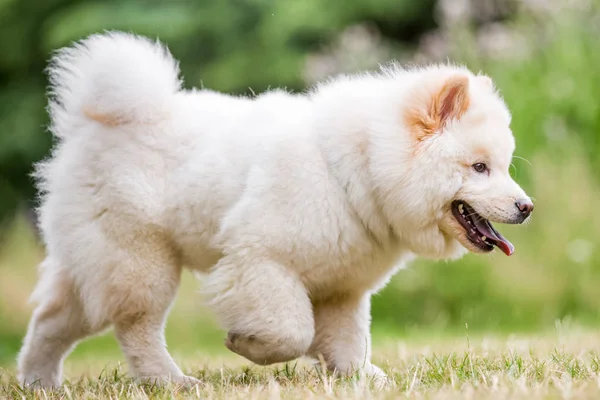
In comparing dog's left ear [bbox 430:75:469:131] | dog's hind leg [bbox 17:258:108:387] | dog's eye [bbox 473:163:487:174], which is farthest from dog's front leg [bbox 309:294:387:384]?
dog's hind leg [bbox 17:258:108:387]

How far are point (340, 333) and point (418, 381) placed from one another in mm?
864

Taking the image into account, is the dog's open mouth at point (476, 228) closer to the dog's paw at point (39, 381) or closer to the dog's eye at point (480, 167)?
the dog's eye at point (480, 167)

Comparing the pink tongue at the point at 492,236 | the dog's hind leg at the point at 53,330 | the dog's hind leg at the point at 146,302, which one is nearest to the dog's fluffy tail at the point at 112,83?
the dog's hind leg at the point at 146,302

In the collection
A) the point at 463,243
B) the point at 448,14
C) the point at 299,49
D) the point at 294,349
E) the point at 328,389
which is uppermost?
the point at 299,49

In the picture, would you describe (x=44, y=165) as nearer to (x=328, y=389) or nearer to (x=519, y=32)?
(x=328, y=389)

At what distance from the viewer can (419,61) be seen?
34.1ft

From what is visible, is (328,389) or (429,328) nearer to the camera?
(328,389)

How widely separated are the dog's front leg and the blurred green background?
5.34 ft

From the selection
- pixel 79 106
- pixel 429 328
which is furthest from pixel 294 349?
pixel 429 328

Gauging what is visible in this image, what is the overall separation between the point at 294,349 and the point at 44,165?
5.66 ft

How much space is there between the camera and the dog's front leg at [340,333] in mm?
4574

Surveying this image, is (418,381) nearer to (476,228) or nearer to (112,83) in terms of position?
(476,228)

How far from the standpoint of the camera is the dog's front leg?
457cm

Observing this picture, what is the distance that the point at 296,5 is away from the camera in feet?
41.3
